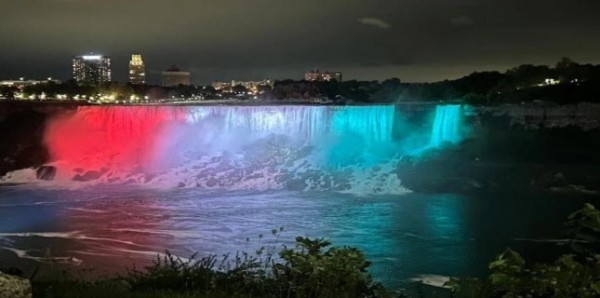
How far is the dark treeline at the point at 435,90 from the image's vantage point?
3709 cm

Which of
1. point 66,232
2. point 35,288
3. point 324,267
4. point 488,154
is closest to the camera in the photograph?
point 324,267

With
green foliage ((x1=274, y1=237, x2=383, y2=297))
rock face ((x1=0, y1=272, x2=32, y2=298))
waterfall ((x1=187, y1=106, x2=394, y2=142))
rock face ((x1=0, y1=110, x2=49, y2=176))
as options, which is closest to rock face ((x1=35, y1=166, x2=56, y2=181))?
rock face ((x1=0, y1=110, x2=49, y2=176))

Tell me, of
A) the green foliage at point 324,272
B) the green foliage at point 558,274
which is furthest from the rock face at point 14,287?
the green foliage at point 558,274

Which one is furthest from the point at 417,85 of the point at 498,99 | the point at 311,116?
the point at 311,116

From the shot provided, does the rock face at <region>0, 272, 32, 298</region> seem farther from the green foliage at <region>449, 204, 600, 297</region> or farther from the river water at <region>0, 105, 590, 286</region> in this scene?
the river water at <region>0, 105, 590, 286</region>

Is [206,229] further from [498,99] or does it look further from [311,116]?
[498,99]

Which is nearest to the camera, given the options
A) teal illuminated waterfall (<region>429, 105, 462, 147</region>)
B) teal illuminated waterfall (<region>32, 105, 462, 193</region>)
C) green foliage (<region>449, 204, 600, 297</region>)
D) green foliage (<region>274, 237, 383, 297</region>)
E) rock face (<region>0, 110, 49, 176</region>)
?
green foliage (<region>449, 204, 600, 297</region>)

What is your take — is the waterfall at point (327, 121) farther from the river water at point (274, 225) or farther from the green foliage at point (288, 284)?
the green foliage at point (288, 284)

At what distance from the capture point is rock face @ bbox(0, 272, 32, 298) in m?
4.14

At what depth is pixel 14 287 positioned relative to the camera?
13.8 feet

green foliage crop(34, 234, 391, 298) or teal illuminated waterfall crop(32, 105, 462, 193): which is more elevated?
green foliage crop(34, 234, 391, 298)

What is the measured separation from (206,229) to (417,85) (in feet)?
150

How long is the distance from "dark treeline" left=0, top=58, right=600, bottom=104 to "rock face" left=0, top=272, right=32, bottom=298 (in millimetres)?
32921

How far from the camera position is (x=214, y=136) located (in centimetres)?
3619
